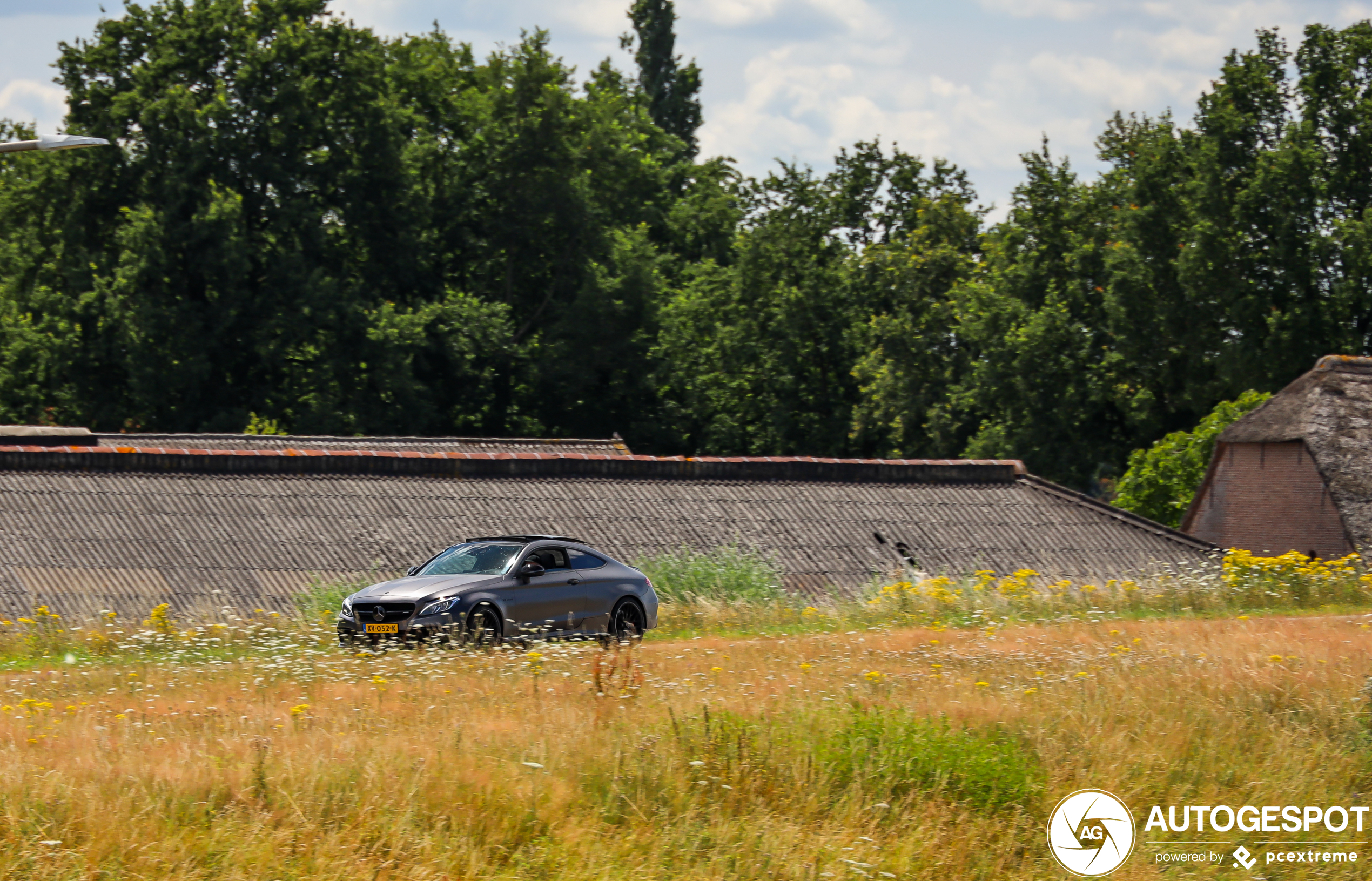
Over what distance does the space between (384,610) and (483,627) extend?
3.69 ft

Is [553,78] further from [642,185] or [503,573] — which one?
[503,573]

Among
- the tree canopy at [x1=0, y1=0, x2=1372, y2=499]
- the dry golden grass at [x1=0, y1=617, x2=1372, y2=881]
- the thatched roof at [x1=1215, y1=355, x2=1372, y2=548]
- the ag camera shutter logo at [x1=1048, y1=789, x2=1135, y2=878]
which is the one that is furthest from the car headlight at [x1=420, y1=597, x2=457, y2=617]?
the tree canopy at [x1=0, y1=0, x2=1372, y2=499]

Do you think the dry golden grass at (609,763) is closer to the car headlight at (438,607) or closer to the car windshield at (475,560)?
the car headlight at (438,607)

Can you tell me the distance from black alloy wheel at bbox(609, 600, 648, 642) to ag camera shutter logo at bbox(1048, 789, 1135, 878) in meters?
7.66

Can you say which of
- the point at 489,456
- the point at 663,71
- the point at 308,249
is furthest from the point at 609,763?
the point at 663,71

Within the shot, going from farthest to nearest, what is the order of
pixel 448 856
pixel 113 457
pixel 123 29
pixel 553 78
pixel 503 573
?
pixel 553 78 → pixel 123 29 → pixel 113 457 → pixel 503 573 → pixel 448 856

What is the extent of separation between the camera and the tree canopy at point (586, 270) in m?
41.2

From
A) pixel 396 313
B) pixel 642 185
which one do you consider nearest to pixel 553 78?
pixel 642 185

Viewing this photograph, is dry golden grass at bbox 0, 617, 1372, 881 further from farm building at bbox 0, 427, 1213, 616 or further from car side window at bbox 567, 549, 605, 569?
farm building at bbox 0, 427, 1213, 616

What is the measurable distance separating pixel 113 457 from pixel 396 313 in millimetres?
28392

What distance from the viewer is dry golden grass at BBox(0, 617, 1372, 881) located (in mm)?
8031

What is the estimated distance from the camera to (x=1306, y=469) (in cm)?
3025

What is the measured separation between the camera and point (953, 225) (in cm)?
5453

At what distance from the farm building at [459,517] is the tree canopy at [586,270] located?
56.0 ft
